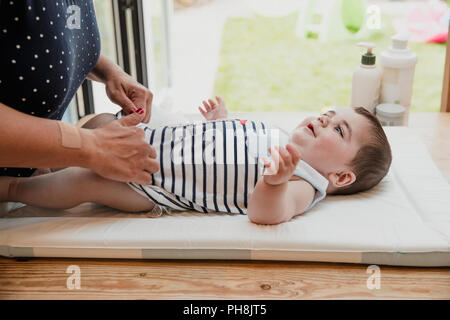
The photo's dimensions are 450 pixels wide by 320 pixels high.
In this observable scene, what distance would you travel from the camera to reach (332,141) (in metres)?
1.08

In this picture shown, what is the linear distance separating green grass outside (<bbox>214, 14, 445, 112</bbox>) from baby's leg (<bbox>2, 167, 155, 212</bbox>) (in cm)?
205

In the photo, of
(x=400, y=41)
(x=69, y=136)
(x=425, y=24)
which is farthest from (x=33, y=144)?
(x=425, y=24)

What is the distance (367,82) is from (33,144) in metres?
1.09

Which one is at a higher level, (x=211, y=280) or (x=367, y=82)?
(x=367, y=82)

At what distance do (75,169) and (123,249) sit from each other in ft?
0.75

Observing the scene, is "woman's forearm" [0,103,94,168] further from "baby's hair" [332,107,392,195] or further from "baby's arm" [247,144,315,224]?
"baby's hair" [332,107,392,195]

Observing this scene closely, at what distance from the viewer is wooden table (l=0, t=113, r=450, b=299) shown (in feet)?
2.59

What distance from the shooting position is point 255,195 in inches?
35.5

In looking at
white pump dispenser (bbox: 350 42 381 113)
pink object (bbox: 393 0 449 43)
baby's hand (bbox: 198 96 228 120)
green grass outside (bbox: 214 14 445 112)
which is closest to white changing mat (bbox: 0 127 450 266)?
baby's hand (bbox: 198 96 228 120)

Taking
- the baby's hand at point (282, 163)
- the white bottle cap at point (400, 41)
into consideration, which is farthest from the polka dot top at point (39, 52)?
the white bottle cap at point (400, 41)

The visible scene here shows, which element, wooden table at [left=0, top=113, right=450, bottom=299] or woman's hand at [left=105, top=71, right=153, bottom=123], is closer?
wooden table at [left=0, top=113, right=450, bottom=299]

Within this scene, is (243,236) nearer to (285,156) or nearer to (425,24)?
(285,156)
